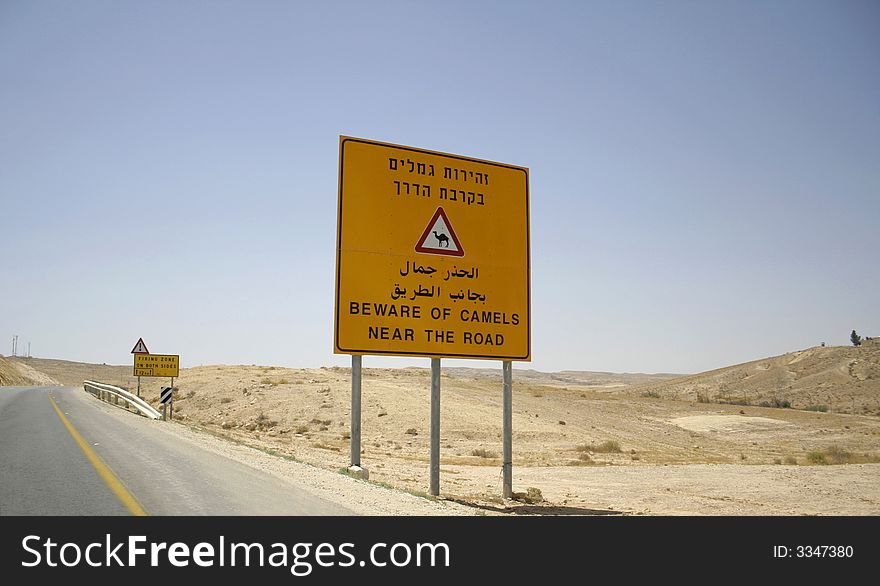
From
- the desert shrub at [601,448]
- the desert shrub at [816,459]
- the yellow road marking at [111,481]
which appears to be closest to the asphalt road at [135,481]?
the yellow road marking at [111,481]

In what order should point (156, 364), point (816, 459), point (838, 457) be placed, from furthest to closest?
point (156, 364)
point (838, 457)
point (816, 459)

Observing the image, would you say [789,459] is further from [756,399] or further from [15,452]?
[756,399]

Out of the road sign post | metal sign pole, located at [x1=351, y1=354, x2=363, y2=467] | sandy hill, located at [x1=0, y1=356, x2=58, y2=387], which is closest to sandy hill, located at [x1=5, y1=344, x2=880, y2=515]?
metal sign pole, located at [x1=351, y1=354, x2=363, y2=467]

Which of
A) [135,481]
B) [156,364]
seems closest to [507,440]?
[135,481]

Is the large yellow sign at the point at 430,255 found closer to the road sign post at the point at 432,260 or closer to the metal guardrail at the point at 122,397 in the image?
the road sign post at the point at 432,260

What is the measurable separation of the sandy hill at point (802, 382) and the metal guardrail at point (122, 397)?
5967cm

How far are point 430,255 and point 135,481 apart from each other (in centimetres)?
740

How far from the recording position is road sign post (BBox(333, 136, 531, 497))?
1462 centimetres

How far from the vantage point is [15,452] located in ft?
50.0

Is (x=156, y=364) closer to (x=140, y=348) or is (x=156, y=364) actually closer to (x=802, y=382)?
(x=140, y=348)

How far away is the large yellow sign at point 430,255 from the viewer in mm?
14609

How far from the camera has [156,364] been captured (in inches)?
1453
